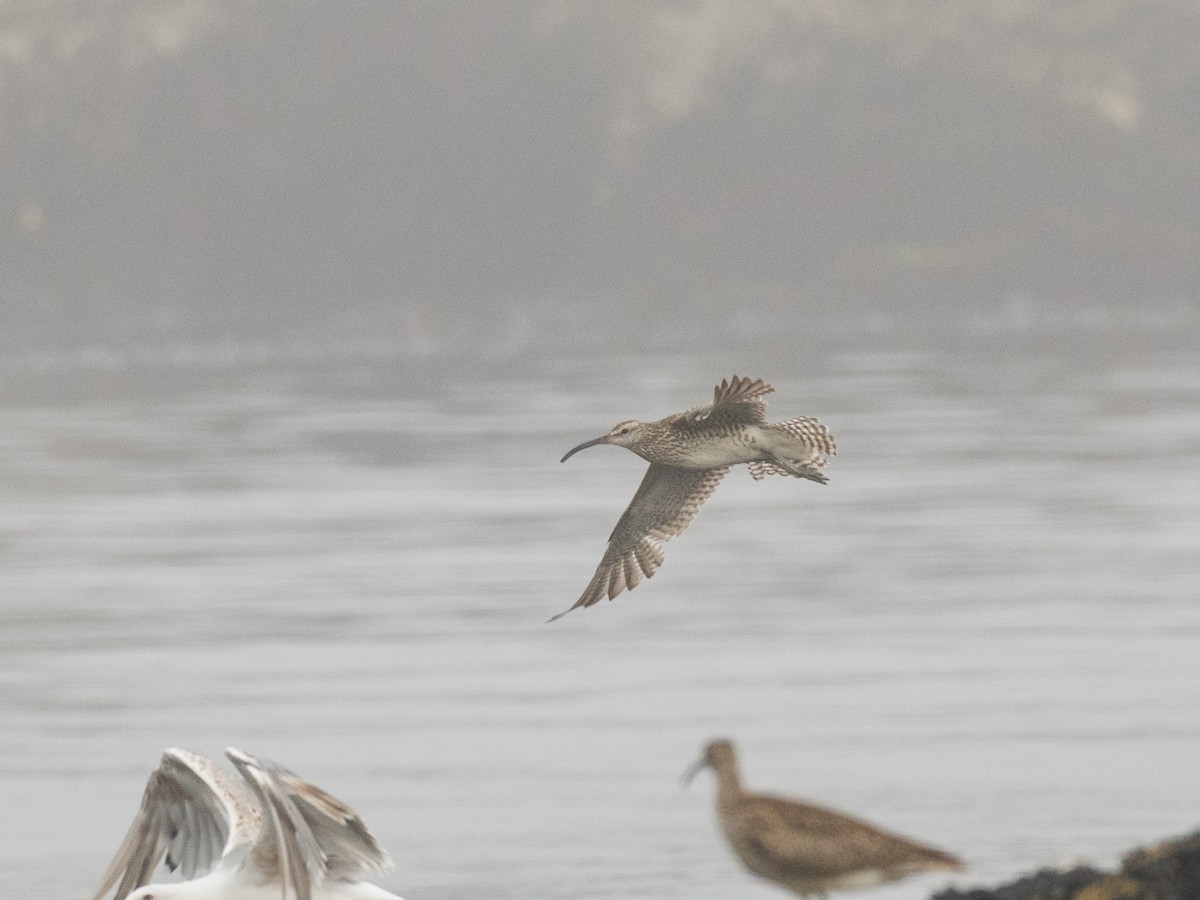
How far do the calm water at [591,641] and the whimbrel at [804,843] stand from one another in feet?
46.9

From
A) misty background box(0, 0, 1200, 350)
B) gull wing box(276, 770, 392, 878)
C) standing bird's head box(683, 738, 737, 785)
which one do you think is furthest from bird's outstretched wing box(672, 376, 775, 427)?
misty background box(0, 0, 1200, 350)

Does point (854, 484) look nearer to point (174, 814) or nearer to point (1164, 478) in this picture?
point (1164, 478)

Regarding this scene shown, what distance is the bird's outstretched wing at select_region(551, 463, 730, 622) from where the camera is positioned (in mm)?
14328

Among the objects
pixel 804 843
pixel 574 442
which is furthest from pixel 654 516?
pixel 574 442

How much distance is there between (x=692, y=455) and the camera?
13.6m

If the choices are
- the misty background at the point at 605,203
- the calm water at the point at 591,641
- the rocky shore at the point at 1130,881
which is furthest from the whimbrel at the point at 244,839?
the misty background at the point at 605,203

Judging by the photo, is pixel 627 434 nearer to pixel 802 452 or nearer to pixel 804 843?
pixel 802 452

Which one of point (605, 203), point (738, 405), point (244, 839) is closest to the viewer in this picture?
point (738, 405)

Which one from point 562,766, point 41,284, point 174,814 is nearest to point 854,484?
point 562,766

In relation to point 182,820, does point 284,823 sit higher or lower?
lower

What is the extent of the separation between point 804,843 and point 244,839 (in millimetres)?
3879

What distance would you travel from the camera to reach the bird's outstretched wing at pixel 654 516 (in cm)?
1433

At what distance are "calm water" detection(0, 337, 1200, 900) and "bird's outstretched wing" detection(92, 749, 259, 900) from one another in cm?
1098

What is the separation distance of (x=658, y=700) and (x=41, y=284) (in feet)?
317
